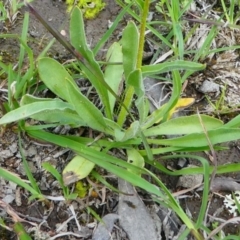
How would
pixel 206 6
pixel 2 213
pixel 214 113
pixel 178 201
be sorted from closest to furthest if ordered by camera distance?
1. pixel 2 213
2. pixel 178 201
3. pixel 214 113
4. pixel 206 6

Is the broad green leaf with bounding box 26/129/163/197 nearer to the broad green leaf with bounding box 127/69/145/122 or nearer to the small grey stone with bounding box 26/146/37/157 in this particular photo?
the small grey stone with bounding box 26/146/37/157

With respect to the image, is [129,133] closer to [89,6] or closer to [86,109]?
[86,109]

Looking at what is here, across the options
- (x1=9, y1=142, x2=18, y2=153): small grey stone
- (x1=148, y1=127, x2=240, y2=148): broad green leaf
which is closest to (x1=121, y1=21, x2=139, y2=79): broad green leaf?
(x1=148, y1=127, x2=240, y2=148): broad green leaf

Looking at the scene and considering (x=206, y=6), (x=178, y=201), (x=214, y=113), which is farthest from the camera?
(x=206, y=6)

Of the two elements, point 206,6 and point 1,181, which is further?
point 206,6

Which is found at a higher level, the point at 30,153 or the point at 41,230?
the point at 30,153

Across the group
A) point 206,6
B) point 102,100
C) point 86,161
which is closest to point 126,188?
point 86,161

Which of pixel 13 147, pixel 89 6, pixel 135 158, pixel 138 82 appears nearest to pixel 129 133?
pixel 135 158

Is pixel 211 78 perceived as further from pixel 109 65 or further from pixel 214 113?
pixel 109 65

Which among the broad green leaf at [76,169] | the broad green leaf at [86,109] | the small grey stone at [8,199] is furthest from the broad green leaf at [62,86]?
the small grey stone at [8,199]
